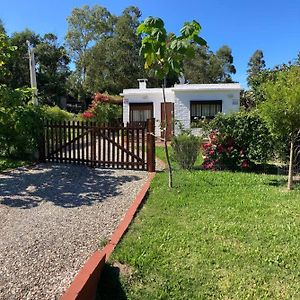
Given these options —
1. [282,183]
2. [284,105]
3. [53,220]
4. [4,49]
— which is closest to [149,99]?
[4,49]

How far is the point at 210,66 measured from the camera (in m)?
46.4

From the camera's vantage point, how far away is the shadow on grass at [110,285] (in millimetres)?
3836

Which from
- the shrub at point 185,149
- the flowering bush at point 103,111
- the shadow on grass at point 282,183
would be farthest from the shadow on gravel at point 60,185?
the flowering bush at point 103,111

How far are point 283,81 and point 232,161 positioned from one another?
3.11 meters

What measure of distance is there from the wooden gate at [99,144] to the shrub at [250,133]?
2.27 metres

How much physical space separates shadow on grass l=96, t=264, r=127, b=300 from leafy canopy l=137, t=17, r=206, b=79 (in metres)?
3.99

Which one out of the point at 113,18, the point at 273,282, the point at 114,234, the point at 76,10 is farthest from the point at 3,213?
the point at 76,10

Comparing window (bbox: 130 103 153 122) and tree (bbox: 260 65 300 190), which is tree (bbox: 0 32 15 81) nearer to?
tree (bbox: 260 65 300 190)

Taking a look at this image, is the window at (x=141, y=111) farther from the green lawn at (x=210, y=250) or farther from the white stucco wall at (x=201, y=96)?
the green lawn at (x=210, y=250)

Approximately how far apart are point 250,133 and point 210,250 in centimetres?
592

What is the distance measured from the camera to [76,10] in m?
43.2

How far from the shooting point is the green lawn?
3.83 meters

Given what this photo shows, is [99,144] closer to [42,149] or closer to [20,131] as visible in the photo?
[42,149]

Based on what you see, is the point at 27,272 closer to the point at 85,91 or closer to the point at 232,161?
the point at 232,161
